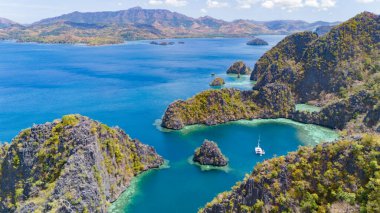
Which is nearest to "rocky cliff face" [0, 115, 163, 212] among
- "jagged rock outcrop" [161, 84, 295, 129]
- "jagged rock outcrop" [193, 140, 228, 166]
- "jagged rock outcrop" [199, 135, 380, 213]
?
"jagged rock outcrop" [193, 140, 228, 166]

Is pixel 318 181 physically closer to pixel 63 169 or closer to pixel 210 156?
pixel 63 169

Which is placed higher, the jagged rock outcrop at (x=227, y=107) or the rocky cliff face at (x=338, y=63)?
the rocky cliff face at (x=338, y=63)

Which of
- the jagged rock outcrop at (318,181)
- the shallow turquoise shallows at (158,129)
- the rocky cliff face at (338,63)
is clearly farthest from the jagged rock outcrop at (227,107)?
the jagged rock outcrop at (318,181)

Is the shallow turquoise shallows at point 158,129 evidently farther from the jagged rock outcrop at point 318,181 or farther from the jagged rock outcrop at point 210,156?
the jagged rock outcrop at point 318,181

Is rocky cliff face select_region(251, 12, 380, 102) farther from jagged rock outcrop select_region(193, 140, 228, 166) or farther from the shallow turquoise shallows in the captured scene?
jagged rock outcrop select_region(193, 140, 228, 166)

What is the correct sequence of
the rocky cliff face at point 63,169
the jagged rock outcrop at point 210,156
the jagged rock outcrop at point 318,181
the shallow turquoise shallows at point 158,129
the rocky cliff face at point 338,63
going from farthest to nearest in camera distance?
1. the rocky cliff face at point 338,63
2. the jagged rock outcrop at point 210,156
3. the shallow turquoise shallows at point 158,129
4. the rocky cliff face at point 63,169
5. the jagged rock outcrop at point 318,181
